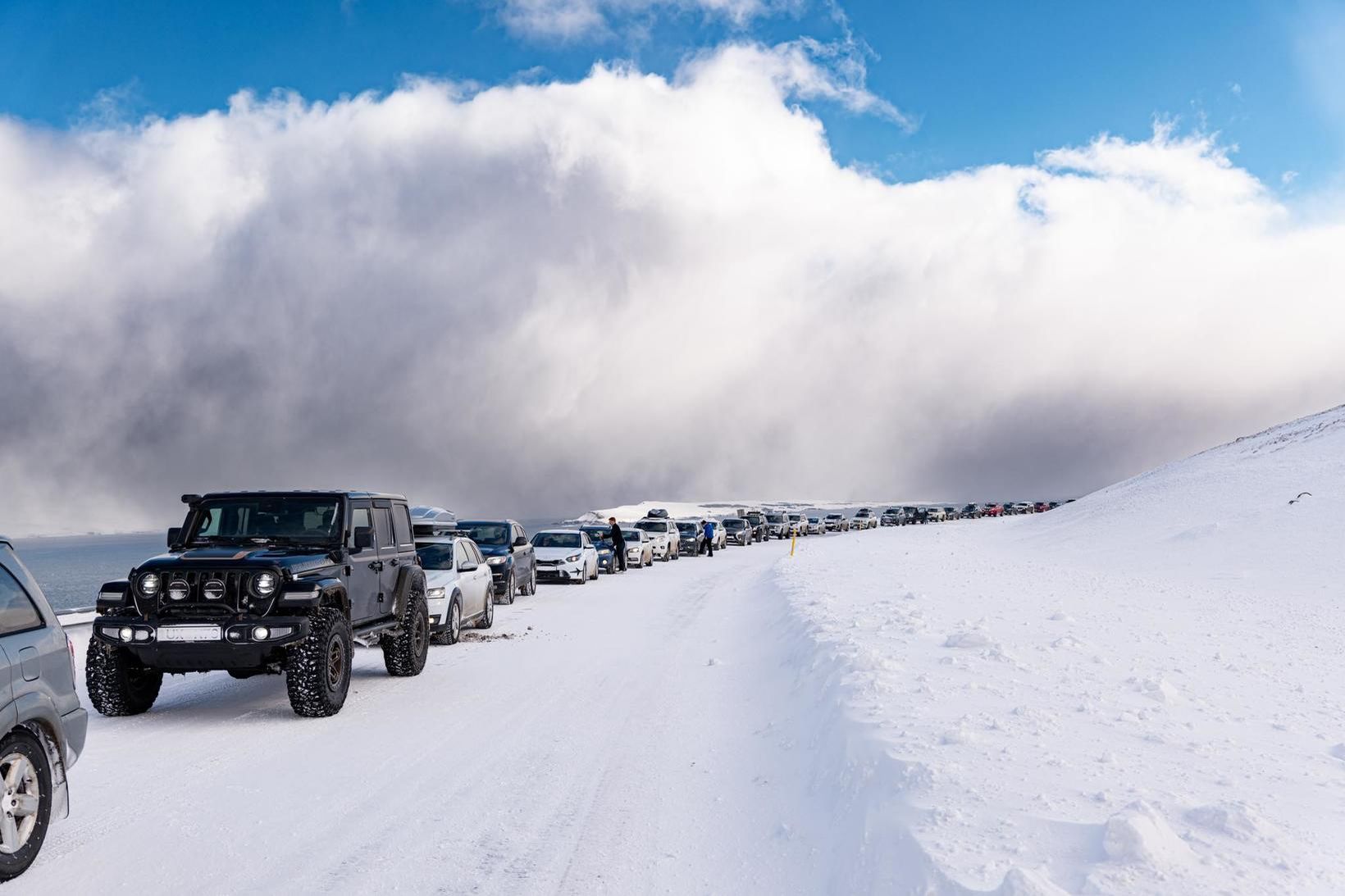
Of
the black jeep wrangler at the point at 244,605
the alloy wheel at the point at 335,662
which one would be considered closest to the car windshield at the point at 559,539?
the black jeep wrangler at the point at 244,605

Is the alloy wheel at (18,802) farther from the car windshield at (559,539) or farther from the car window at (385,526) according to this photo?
the car windshield at (559,539)

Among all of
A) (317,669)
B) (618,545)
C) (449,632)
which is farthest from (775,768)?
(618,545)

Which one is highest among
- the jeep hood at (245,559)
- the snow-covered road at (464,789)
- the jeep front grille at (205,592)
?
the jeep hood at (245,559)

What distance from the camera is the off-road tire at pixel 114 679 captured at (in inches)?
362

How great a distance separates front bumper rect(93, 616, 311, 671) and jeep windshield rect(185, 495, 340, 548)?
1.42 metres

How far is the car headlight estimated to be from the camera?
9125mm

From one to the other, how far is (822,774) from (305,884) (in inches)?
138

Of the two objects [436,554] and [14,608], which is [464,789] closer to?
[14,608]

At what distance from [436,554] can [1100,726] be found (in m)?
11.2

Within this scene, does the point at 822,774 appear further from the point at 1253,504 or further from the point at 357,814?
the point at 1253,504

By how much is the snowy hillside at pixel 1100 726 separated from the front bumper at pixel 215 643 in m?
5.30

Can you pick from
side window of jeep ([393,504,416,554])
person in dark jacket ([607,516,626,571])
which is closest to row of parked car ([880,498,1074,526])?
person in dark jacket ([607,516,626,571])

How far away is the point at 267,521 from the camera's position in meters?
10.5

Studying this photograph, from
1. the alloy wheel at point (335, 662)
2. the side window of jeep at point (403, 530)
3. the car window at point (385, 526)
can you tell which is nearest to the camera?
the alloy wheel at point (335, 662)
